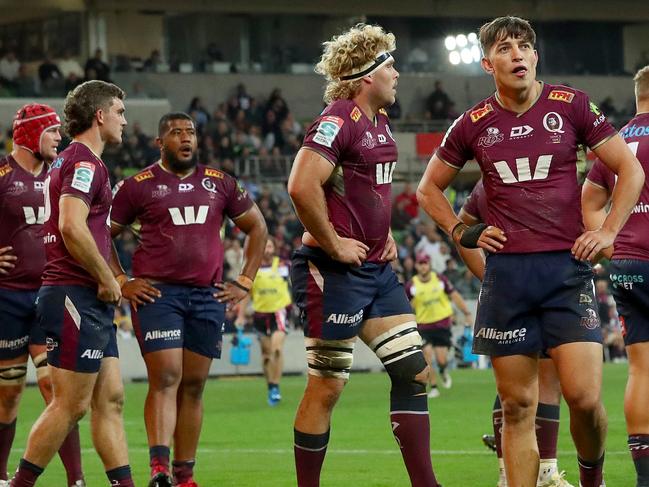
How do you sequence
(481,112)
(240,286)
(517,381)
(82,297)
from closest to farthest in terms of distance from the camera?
(517,381), (481,112), (82,297), (240,286)

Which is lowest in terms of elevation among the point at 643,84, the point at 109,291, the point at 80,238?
the point at 109,291

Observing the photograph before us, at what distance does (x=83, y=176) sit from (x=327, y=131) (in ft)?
5.09

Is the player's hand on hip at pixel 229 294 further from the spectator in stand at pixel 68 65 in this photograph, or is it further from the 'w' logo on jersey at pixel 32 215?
the spectator in stand at pixel 68 65

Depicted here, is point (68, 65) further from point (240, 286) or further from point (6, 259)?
point (240, 286)

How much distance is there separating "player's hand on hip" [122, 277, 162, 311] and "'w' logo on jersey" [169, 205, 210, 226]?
1.63ft

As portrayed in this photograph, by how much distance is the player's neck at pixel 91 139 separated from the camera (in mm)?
8609

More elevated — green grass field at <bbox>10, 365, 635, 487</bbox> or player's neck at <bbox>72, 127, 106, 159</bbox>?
A: player's neck at <bbox>72, 127, 106, 159</bbox>

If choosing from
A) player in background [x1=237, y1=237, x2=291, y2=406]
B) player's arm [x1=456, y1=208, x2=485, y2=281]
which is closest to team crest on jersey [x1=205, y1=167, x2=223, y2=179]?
player's arm [x1=456, y1=208, x2=485, y2=281]

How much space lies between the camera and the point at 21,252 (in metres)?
10.2

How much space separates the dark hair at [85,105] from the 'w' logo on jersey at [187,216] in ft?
4.62

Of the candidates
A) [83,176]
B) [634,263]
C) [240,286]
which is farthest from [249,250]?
[634,263]

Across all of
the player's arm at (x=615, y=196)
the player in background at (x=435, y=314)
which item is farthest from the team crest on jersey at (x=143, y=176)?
the player in background at (x=435, y=314)

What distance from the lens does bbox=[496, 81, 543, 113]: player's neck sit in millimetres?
7395

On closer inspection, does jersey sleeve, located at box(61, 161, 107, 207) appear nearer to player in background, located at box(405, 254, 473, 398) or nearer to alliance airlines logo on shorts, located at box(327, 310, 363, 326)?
alliance airlines logo on shorts, located at box(327, 310, 363, 326)
